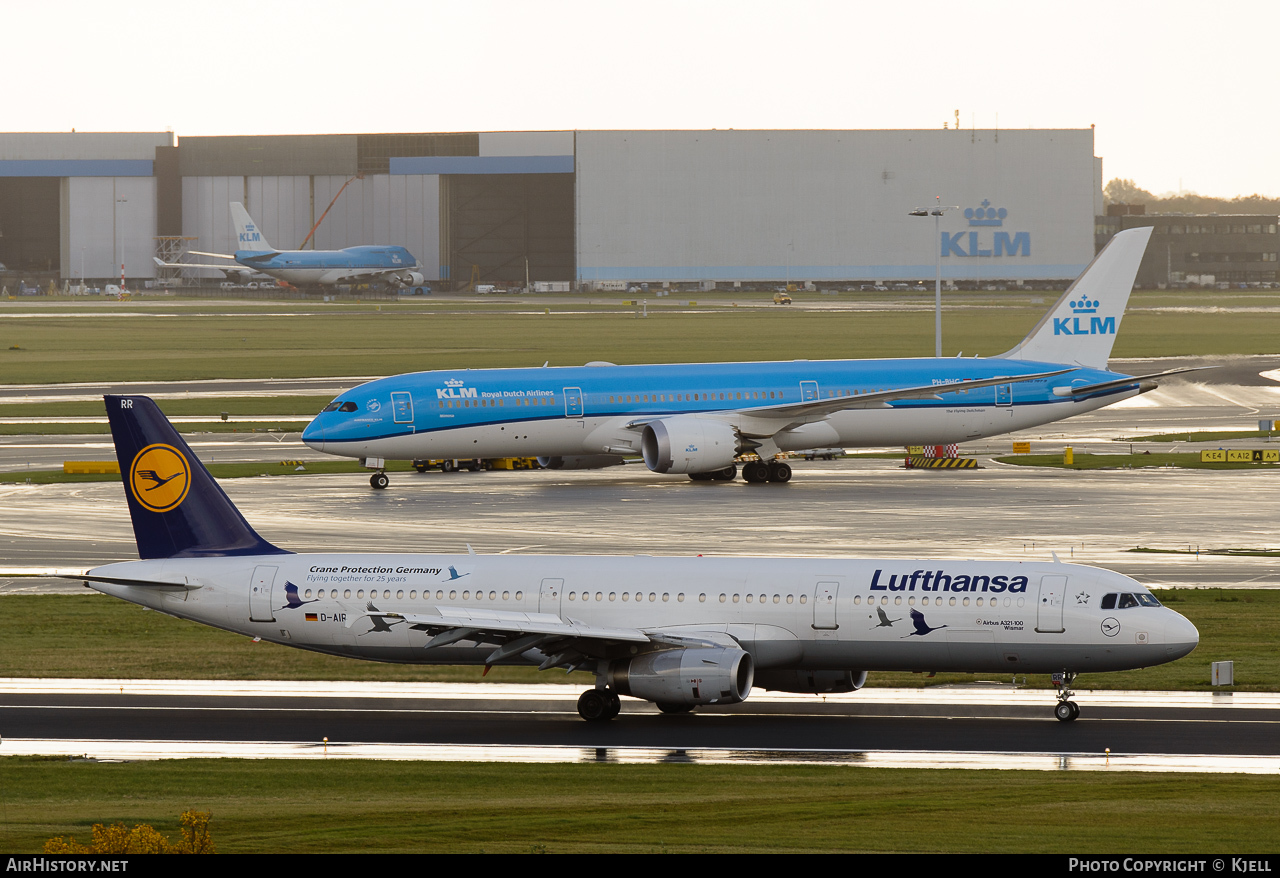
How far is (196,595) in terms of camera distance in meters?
35.9

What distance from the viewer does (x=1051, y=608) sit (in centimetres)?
3228

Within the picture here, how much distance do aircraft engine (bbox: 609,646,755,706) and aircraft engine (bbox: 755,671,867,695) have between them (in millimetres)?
1454

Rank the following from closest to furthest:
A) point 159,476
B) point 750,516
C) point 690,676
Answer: point 690,676 → point 159,476 → point 750,516

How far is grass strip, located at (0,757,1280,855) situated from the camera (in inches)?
869

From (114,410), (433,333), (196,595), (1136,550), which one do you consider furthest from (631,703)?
(433,333)

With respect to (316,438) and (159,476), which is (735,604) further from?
(316,438)

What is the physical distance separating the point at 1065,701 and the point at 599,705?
948 cm

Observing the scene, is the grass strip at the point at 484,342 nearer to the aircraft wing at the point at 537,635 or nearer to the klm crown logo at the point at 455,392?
the klm crown logo at the point at 455,392

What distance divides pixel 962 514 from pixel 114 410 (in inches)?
1367

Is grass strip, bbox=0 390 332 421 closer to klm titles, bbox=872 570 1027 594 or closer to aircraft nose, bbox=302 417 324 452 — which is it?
aircraft nose, bbox=302 417 324 452

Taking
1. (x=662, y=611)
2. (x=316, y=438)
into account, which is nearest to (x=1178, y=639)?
(x=662, y=611)

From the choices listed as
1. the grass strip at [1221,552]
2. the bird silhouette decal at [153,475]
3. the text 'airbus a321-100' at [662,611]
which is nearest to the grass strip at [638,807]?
the text 'airbus a321-100' at [662,611]

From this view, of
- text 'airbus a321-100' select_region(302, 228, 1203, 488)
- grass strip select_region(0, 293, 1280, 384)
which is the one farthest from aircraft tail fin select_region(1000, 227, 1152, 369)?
grass strip select_region(0, 293, 1280, 384)
